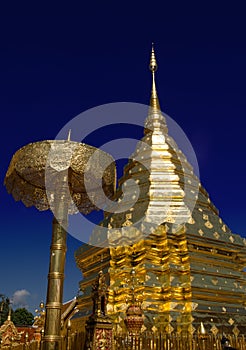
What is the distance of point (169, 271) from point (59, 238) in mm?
6772

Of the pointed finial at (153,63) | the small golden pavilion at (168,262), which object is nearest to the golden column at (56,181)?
the small golden pavilion at (168,262)

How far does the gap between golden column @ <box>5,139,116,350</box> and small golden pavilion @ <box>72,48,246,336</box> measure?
162 inches

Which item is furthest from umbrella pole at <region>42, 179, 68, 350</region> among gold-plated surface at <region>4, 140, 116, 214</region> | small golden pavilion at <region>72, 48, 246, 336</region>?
small golden pavilion at <region>72, 48, 246, 336</region>

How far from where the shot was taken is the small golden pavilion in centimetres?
1156

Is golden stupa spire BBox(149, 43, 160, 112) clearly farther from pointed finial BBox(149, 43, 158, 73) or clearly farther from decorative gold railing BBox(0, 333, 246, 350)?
decorative gold railing BBox(0, 333, 246, 350)

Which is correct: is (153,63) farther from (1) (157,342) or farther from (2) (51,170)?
(1) (157,342)

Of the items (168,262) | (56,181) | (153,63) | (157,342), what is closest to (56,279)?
(56,181)

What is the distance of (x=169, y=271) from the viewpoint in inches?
486

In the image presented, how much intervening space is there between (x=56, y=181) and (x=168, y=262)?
6.54 meters

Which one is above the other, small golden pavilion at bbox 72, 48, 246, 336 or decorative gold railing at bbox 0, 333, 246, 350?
small golden pavilion at bbox 72, 48, 246, 336

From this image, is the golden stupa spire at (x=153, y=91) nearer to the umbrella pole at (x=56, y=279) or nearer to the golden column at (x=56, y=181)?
the golden column at (x=56, y=181)

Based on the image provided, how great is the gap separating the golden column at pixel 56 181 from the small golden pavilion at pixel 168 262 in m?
4.12

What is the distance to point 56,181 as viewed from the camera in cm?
718

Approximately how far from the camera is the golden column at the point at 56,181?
587cm
